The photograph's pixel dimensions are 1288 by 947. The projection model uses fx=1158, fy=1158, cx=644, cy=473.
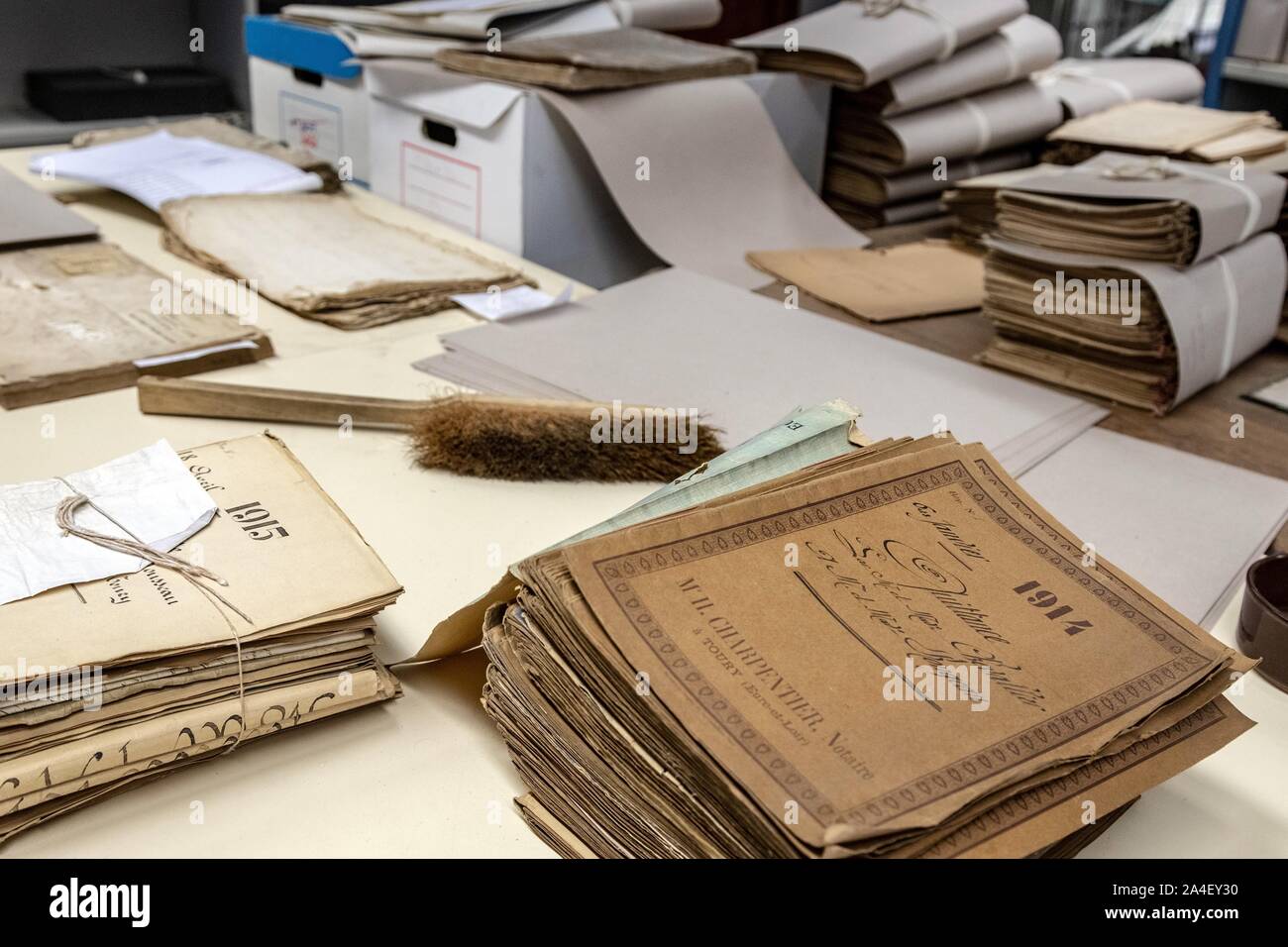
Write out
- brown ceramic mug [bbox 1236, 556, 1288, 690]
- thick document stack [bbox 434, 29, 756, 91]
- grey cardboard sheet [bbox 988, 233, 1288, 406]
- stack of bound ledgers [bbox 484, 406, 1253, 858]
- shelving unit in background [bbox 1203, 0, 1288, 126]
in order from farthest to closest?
shelving unit in background [bbox 1203, 0, 1288, 126]
thick document stack [bbox 434, 29, 756, 91]
grey cardboard sheet [bbox 988, 233, 1288, 406]
brown ceramic mug [bbox 1236, 556, 1288, 690]
stack of bound ledgers [bbox 484, 406, 1253, 858]

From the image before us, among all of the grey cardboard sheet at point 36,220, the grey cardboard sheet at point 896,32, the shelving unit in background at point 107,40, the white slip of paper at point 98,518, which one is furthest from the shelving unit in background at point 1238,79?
the white slip of paper at point 98,518

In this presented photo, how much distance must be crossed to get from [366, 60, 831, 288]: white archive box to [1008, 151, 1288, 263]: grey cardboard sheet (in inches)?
23.0

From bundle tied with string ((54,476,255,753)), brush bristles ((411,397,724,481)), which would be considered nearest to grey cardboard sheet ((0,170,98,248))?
brush bristles ((411,397,724,481))

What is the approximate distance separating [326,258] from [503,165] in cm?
29

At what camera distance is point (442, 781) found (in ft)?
2.16

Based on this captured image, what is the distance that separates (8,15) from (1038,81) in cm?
213

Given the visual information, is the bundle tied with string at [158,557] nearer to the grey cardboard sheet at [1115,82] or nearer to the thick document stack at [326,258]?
the thick document stack at [326,258]

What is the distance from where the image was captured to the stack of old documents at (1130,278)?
3.98 feet

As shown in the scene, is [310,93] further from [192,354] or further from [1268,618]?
[1268,618]

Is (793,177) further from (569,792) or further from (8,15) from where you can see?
(8,15)

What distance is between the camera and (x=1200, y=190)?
126cm

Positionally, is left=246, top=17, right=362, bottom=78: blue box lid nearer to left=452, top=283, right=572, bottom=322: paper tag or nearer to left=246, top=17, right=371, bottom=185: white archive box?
left=246, top=17, right=371, bottom=185: white archive box

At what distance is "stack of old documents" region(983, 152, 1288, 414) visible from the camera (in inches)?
47.8
